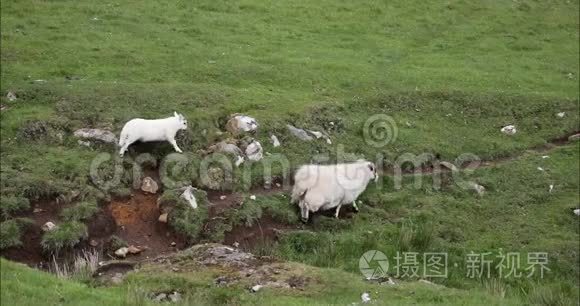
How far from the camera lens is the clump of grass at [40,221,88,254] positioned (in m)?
16.7

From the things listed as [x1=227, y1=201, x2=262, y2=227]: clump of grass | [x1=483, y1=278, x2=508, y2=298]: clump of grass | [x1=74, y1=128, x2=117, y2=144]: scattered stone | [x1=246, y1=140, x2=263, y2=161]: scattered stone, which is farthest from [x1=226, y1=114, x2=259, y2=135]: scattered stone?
[x1=483, y1=278, x2=508, y2=298]: clump of grass

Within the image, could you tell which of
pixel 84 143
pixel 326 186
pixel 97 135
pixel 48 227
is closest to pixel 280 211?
pixel 326 186

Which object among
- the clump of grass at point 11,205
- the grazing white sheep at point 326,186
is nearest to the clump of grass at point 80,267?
the clump of grass at point 11,205

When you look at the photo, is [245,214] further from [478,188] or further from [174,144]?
[478,188]

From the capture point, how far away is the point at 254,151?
21.3 m

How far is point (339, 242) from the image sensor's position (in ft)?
62.6

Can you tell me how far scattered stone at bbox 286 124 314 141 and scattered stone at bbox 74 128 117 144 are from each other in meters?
5.60

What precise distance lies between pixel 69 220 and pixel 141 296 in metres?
4.54

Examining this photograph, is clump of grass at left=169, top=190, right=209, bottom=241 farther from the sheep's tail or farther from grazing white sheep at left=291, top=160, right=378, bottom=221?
grazing white sheep at left=291, top=160, right=378, bottom=221

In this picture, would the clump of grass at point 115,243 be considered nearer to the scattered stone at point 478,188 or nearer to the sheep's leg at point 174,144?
the sheep's leg at point 174,144

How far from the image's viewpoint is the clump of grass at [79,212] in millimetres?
17422

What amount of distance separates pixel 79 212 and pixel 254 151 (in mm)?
→ 5770

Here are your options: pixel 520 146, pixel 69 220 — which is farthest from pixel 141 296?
pixel 520 146

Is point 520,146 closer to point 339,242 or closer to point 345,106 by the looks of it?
point 345,106
